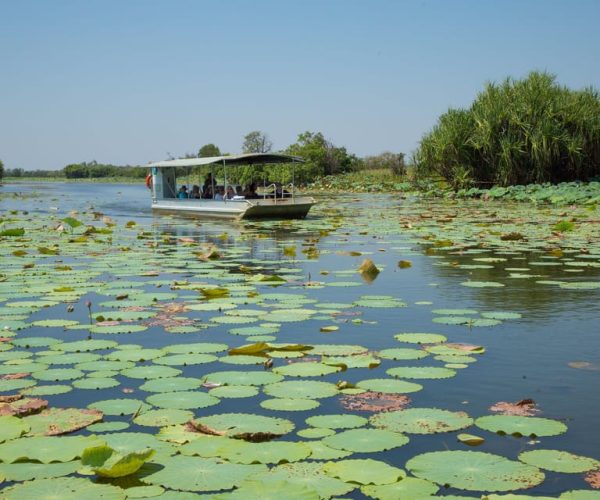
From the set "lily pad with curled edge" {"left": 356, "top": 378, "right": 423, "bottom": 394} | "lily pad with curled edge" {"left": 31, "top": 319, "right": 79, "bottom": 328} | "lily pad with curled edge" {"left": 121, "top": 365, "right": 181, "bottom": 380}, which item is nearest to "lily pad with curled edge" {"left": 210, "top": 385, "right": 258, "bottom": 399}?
"lily pad with curled edge" {"left": 121, "top": 365, "right": 181, "bottom": 380}

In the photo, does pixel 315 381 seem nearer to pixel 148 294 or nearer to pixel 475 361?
pixel 475 361

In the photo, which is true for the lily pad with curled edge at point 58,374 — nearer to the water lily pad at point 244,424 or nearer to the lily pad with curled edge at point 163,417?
the lily pad with curled edge at point 163,417

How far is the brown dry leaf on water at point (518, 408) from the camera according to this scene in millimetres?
3451

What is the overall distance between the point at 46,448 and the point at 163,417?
57cm

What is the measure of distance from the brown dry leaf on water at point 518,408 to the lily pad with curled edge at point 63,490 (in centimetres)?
184

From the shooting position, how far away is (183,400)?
3.61m

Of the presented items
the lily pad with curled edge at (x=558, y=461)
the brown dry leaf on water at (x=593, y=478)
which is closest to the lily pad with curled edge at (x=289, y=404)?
the lily pad with curled edge at (x=558, y=461)

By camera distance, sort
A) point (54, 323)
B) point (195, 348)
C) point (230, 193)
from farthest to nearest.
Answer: point (230, 193) → point (54, 323) → point (195, 348)

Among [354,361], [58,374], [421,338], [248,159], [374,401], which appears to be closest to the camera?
[374,401]

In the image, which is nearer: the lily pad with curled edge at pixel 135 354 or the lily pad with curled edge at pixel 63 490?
the lily pad with curled edge at pixel 63 490

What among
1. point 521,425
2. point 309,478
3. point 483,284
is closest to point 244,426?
point 309,478

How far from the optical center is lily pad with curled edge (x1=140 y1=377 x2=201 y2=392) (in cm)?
381

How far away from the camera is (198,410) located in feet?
11.6

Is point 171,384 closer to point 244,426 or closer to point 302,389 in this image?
point 302,389
